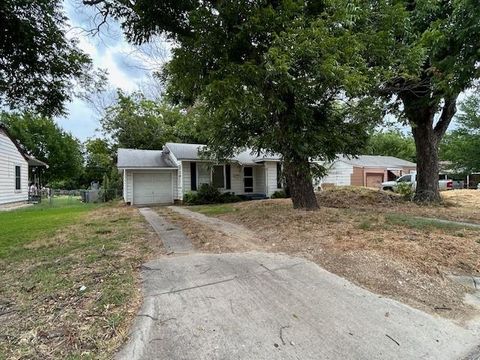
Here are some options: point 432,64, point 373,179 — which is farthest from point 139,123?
point 432,64

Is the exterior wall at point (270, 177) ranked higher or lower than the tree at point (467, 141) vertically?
lower

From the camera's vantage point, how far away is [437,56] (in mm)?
8641

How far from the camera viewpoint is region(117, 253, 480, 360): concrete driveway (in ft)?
8.77

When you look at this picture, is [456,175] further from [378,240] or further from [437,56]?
[378,240]

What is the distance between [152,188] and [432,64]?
48.0 ft

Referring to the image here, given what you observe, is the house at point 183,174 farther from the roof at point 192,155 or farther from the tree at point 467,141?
the tree at point 467,141

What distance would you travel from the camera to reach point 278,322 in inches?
122

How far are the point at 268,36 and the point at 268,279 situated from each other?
5.13 meters

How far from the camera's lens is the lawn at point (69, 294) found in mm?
2666

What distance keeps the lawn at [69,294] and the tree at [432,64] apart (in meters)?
7.56

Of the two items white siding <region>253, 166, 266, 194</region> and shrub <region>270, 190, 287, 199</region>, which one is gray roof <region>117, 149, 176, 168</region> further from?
shrub <region>270, 190, 287, 199</region>

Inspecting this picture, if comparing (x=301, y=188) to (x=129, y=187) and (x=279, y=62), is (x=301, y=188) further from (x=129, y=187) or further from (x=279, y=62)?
(x=129, y=187)

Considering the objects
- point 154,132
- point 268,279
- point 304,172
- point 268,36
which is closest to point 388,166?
point 154,132

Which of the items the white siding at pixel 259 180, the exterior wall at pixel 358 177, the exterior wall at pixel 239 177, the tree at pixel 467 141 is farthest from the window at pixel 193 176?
the tree at pixel 467 141
